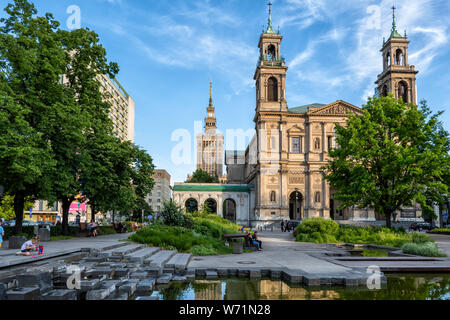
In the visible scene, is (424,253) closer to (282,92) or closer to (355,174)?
(355,174)

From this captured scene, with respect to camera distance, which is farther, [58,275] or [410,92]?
[410,92]

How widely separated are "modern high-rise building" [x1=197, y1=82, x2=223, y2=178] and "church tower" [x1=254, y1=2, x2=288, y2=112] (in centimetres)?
9370

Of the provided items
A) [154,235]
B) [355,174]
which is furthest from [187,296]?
[355,174]

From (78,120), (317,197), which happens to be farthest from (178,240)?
(317,197)

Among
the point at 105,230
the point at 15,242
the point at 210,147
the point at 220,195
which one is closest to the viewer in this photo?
the point at 15,242

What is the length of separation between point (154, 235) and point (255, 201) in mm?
44873

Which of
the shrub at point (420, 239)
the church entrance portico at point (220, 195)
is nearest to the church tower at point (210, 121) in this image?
the church entrance portico at point (220, 195)

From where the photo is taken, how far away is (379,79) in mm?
62531

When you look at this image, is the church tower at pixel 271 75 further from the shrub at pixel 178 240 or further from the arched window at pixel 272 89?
the shrub at pixel 178 240

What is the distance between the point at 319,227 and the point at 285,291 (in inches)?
688

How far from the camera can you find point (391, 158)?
2470cm

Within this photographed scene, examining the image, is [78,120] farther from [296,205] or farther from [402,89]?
[402,89]

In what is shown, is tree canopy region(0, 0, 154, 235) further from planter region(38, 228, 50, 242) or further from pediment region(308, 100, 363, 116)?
pediment region(308, 100, 363, 116)
